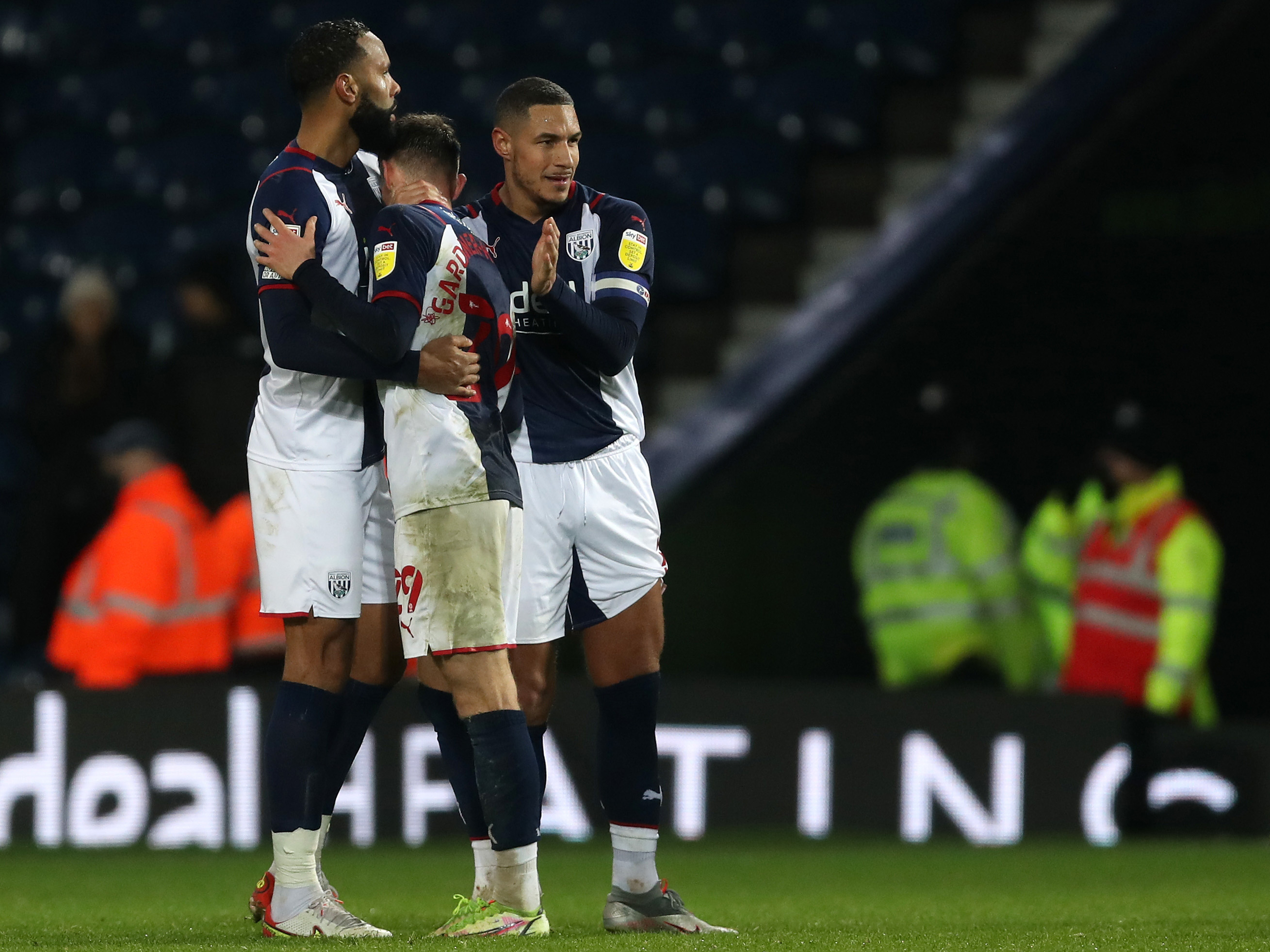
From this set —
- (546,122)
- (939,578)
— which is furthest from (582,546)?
(939,578)

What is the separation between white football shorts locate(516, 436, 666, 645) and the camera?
14.4ft

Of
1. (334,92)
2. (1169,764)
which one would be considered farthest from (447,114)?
(334,92)

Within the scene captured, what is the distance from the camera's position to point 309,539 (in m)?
4.11

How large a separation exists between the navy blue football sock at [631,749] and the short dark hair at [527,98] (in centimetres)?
121

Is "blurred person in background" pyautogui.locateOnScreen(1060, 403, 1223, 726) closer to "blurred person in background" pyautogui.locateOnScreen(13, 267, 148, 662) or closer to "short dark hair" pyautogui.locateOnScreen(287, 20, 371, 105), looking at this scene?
"blurred person in background" pyautogui.locateOnScreen(13, 267, 148, 662)

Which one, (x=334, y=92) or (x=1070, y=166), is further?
(x=1070, y=166)

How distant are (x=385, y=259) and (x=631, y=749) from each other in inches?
46.0

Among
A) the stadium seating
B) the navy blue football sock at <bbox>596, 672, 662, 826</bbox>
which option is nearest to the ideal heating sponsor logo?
the navy blue football sock at <bbox>596, 672, 662, 826</bbox>

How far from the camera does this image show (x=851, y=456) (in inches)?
331

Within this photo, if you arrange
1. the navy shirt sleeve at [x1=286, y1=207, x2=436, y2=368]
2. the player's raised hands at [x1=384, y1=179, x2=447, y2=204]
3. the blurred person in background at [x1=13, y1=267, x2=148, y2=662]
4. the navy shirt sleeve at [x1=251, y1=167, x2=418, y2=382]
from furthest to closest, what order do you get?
the blurred person in background at [x1=13, y1=267, x2=148, y2=662] < the player's raised hands at [x1=384, y1=179, x2=447, y2=204] < the navy shirt sleeve at [x1=251, y1=167, x2=418, y2=382] < the navy shirt sleeve at [x1=286, y1=207, x2=436, y2=368]

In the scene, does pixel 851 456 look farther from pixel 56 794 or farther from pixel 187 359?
pixel 56 794

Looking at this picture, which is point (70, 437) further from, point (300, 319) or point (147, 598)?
point (300, 319)

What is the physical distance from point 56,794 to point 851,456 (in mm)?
3415

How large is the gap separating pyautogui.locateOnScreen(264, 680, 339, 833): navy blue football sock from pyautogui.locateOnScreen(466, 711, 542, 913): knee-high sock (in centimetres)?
35
